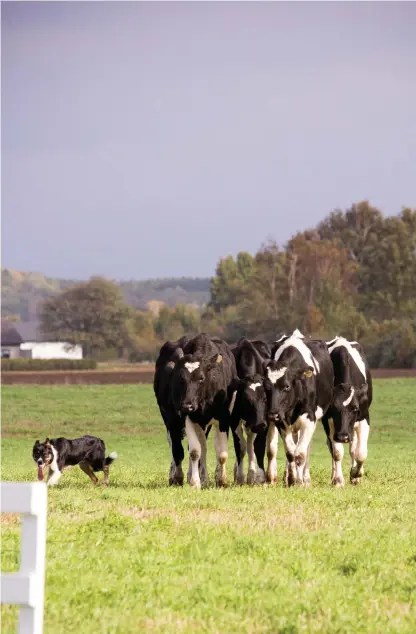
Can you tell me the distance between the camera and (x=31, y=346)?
15525 centimetres

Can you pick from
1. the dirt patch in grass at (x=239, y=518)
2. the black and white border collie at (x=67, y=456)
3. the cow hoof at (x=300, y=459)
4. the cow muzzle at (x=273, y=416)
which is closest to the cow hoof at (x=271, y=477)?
the cow hoof at (x=300, y=459)

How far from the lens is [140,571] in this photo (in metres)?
9.79

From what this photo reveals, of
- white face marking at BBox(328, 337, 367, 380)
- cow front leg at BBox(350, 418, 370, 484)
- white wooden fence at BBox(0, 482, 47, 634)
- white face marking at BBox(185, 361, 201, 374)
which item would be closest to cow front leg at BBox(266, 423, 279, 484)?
cow front leg at BBox(350, 418, 370, 484)

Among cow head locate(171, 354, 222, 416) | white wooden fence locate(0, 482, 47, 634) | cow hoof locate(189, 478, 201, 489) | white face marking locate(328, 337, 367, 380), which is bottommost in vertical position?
cow hoof locate(189, 478, 201, 489)

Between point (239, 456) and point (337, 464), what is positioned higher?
point (239, 456)

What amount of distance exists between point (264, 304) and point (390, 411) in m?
47.3

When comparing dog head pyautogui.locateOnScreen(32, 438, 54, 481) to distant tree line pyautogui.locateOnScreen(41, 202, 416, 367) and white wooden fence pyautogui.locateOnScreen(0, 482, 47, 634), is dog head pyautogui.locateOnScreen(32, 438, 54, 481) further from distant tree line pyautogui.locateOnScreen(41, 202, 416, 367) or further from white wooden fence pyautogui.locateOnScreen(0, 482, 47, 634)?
distant tree line pyautogui.locateOnScreen(41, 202, 416, 367)

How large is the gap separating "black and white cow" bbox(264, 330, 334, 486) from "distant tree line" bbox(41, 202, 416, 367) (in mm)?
56061

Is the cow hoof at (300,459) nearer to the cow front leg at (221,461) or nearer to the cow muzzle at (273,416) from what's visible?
the cow muzzle at (273,416)

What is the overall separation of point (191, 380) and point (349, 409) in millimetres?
2794

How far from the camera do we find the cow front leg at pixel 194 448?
58.1 ft

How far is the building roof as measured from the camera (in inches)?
6275

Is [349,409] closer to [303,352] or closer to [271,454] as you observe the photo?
[303,352]

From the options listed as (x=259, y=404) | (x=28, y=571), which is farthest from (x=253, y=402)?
(x=28, y=571)
